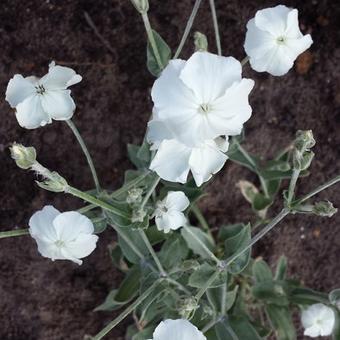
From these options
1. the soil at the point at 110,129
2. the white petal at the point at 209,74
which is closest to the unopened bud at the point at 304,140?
the white petal at the point at 209,74

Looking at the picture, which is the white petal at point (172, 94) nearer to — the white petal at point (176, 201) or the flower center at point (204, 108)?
the flower center at point (204, 108)

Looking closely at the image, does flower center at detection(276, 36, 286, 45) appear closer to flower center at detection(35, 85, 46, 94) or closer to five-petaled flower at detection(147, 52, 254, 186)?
five-petaled flower at detection(147, 52, 254, 186)

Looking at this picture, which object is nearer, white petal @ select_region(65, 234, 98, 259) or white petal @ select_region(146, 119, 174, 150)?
white petal @ select_region(146, 119, 174, 150)

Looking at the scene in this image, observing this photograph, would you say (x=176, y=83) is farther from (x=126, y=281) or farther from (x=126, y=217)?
(x=126, y=281)

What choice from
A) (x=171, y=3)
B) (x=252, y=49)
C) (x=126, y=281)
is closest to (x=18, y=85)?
(x=252, y=49)

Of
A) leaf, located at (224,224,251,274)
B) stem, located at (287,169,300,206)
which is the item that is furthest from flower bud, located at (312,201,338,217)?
leaf, located at (224,224,251,274)

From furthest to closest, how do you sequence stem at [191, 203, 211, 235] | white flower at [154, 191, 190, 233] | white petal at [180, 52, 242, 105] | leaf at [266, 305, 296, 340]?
stem at [191, 203, 211, 235] < leaf at [266, 305, 296, 340] < white flower at [154, 191, 190, 233] < white petal at [180, 52, 242, 105]
